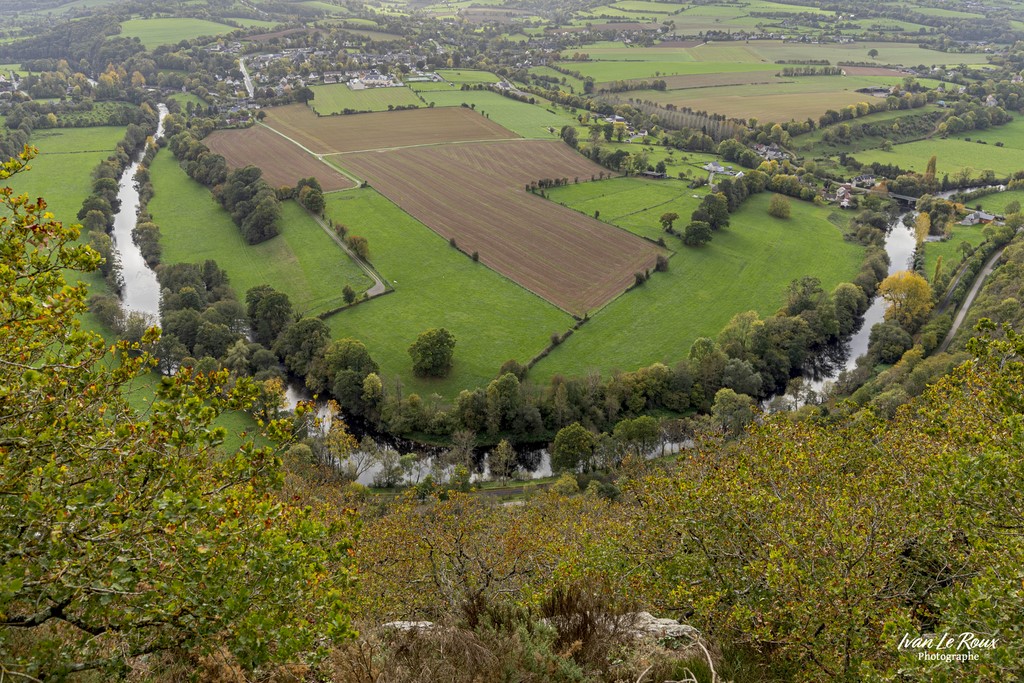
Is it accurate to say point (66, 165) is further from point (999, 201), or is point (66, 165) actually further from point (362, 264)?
point (999, 201)

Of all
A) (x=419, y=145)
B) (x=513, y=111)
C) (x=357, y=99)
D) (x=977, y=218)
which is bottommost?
(x=977, y=218)

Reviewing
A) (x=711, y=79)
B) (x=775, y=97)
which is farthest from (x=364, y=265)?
(x=711, y=79)

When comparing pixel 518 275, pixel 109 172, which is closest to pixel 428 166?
pixel 518 275

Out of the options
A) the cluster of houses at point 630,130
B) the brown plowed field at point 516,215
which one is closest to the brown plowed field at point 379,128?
the brown plowed field at point 516,215

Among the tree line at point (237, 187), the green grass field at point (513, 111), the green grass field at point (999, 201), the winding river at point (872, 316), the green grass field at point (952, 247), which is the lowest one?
the winding river at point (872, 316)

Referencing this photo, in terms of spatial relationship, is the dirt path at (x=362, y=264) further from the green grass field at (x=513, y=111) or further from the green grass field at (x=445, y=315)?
the green grass field at (x=513, y=111)

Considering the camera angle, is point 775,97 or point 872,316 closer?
point 872,316
